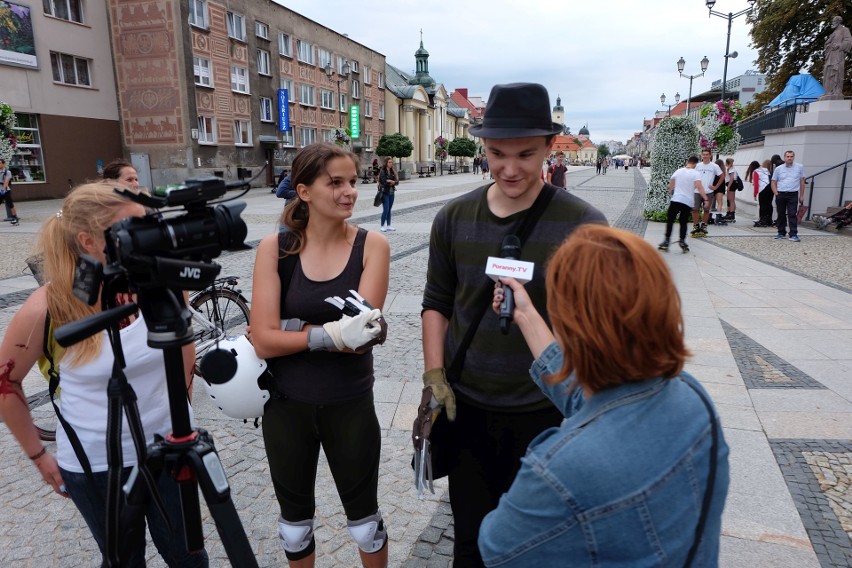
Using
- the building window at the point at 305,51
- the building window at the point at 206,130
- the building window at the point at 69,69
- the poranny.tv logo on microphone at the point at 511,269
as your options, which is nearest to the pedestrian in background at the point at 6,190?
the building window at the point at 69,69

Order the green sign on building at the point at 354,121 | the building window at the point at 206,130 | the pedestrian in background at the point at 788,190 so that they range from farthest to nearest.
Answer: the green sign on building at the point at 354,121
the building window at the point at 206,130
the pedestrian in background at the point at 788,190

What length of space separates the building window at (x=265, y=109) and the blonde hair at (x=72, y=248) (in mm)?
33011

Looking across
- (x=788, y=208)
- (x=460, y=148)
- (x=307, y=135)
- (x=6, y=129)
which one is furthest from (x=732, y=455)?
→ (x=460, y=148)

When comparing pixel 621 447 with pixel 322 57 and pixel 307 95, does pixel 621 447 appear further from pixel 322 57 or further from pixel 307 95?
pixel 322 57

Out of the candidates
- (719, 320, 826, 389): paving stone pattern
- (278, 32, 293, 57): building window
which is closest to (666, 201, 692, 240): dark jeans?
(719, 320, 826, 389): paving stone pattern

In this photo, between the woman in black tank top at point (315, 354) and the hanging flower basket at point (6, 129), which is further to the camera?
the hanging flower basket at point (6, 129)

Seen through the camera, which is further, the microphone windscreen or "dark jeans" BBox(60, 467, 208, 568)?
the microphone windscreen

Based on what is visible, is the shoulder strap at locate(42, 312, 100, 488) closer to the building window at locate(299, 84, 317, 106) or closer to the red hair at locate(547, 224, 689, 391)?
the red hair at locate(547, 224, 689, 391)

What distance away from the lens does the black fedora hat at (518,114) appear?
1836 millimetres

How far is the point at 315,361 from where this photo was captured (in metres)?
2.04

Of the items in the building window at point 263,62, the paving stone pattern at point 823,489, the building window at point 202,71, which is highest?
the building window at point 263,62

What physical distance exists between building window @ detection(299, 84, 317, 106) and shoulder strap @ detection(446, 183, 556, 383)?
37435 millimetres

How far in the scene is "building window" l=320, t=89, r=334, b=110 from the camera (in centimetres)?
3934

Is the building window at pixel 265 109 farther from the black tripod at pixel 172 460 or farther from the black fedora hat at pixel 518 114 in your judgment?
the black tripod at pixel 172 460
